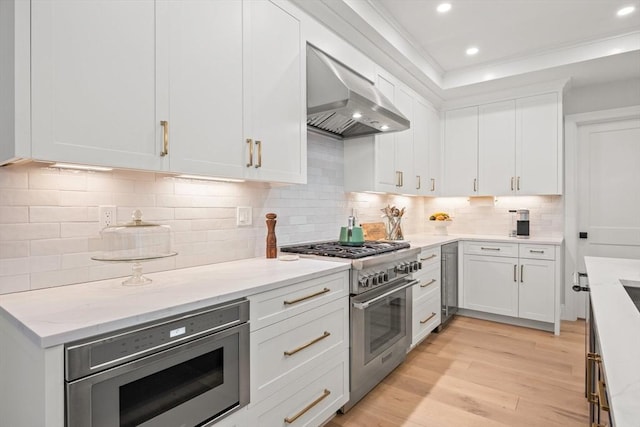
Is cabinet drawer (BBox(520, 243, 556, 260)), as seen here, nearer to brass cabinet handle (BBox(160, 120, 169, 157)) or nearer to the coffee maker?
the coffee maker

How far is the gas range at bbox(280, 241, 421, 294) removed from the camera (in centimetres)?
208

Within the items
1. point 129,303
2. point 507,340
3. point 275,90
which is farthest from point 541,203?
point 129,303

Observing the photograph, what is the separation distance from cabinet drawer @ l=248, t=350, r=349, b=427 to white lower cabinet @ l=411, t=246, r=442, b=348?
40.7 inches

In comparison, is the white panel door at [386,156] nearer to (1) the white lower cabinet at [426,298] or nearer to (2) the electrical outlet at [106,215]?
(1) the white lower cabinet at [426,298]

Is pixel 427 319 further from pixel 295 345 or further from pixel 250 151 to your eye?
pixel 250 151

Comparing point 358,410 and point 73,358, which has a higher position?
point 73,358

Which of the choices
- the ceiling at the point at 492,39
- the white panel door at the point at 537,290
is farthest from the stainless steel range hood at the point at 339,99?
the white panel door at the point at 537,290

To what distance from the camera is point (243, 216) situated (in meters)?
2.24

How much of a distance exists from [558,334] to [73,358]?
3.97 meters

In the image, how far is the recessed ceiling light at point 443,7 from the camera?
265 cm

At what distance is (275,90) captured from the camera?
202 cm

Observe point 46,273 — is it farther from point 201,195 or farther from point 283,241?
point 283,241

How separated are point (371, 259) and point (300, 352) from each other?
0.71 metres

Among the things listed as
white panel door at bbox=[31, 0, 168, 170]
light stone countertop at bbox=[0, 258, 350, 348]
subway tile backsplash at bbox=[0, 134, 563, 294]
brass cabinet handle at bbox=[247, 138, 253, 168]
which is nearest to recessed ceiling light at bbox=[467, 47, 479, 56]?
subway tile backsplash at bbox=[0, 134, 563, 294]
